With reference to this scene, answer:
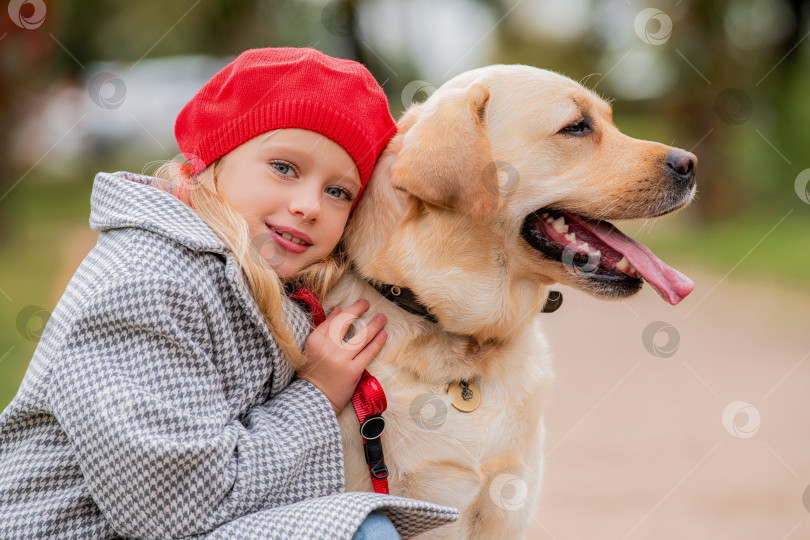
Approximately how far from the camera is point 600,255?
2.32 meters

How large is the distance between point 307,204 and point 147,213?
0.40 metres

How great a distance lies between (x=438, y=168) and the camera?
2121 mm

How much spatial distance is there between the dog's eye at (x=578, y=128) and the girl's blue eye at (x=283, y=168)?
0.81 metres

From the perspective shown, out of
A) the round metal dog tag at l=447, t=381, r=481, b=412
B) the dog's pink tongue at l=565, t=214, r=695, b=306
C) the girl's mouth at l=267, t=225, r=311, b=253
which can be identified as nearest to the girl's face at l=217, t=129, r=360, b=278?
the girl's mouth at l=267, t=225, r=311, b=253

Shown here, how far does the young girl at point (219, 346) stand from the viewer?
1.72 meters

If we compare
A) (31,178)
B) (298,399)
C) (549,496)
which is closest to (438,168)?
(298,399)

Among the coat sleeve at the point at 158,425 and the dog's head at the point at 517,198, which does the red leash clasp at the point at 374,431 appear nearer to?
the coat sleeve at the point at 158,425

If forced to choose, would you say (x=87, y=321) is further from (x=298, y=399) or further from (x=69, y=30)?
(x=69, y=30)

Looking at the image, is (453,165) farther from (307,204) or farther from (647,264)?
(647,264)

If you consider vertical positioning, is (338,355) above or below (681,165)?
below

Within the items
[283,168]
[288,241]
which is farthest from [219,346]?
[283,168]

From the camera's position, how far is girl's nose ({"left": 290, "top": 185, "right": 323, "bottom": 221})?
82.6 inches

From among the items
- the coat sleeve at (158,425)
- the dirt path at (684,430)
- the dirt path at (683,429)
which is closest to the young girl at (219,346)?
the coat sleeve at (158,425)

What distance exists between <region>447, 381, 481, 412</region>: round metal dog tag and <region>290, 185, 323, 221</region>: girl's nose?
60 cm
